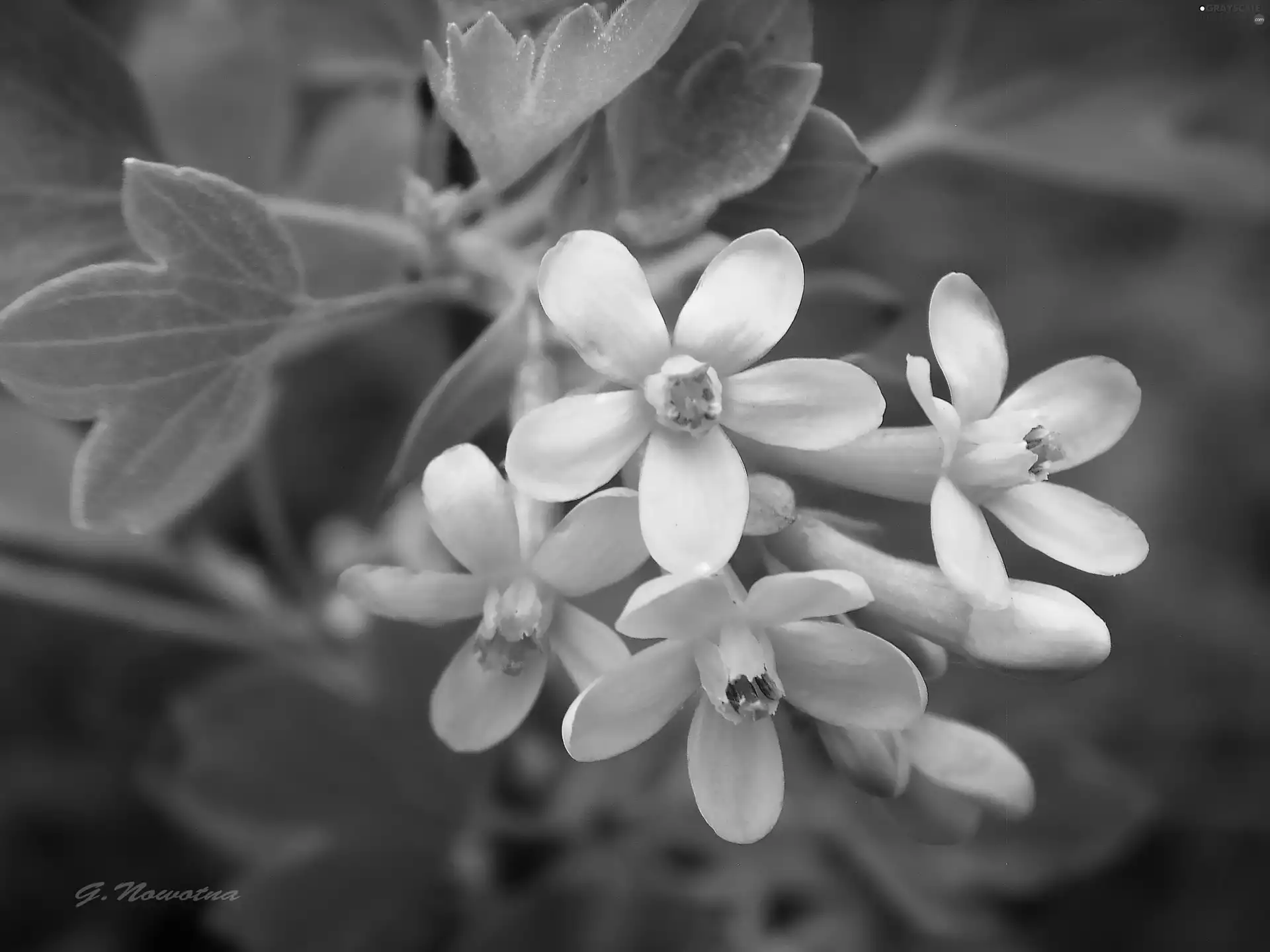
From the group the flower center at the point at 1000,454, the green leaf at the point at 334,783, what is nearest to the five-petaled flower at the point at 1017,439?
the flower center at the point at 1000,454

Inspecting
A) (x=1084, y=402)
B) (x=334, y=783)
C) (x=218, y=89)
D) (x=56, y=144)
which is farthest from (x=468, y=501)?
(x=218, y=89)

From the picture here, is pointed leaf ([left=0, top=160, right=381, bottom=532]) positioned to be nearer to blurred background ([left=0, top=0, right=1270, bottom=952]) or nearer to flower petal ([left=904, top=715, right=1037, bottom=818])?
blurred background ([left=0, top=0, right=1270, bottom=952])

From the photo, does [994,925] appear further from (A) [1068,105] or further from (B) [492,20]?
(B) [492,20]

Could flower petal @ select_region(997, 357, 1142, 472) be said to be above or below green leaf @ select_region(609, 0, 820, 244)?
below

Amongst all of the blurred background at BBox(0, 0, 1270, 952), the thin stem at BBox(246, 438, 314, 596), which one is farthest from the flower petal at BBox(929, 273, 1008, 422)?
the thin stem at BBox(246, 438, 314, 596)

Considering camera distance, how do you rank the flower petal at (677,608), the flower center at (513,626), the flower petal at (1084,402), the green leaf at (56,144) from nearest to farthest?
1. the flower petal at (677,608)
2. the flower center at (513,626)
3. the flower petal at (1084,402)
4. the green leaf at (56,144)

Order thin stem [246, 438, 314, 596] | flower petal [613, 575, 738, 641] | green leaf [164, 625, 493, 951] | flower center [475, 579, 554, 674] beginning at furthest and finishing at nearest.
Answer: thin stem [246, 438, 314, 596]
green leaf [164, 625, 493, 951]
flower center [475, 579, 554, 674]
flower petal [613, 575, 738, 641]

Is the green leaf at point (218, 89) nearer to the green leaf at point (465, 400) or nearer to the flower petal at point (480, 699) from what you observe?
the green leaf at point (465, 400)
